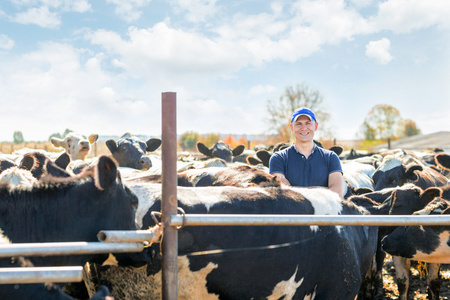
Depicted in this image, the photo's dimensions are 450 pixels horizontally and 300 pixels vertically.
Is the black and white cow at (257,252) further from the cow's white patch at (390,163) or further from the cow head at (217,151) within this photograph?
the cow head at (217,151)

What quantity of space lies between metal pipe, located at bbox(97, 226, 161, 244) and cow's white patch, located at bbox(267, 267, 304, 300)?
1073mm

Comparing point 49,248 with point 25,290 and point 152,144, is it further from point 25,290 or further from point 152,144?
point 152,144

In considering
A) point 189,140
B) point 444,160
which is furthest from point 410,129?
point 444,160

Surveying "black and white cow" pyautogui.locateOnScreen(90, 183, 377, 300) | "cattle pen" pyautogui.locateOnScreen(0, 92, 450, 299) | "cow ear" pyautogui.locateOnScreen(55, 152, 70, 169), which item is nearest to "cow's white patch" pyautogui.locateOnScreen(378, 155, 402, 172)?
"black and white cow" pyautogui.locateOnScreen(90, 183, 377, 300)

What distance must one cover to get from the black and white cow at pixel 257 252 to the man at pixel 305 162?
0.85m

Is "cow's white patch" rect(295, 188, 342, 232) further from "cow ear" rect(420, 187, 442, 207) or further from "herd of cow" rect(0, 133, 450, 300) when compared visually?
"cow ear" rect(420, 187, 442, 207)

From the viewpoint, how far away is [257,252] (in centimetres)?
295

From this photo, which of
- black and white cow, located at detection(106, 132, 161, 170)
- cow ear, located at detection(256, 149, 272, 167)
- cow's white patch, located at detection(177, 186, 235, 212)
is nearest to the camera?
cow's white patch, located at detection(177, 186, 235, 212)

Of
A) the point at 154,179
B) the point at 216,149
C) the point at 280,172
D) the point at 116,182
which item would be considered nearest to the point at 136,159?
the point at 216,149

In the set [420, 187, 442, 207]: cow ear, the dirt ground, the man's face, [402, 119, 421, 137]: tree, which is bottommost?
the dirt ground

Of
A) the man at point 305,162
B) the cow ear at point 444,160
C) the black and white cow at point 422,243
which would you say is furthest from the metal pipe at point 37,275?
the cow ear at point 444,160

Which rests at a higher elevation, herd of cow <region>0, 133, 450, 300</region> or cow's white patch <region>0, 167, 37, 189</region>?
cow's white patch <region>0, 167, 37, 189</region>

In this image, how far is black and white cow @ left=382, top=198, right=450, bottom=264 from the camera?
4383 millimetres

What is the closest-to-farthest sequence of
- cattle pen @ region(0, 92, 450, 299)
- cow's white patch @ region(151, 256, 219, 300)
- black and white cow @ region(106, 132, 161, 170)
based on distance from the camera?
cattle pen @ region(0, 92, 450, 299) → cow's white patch @ region(151, 256, 219, 300) → black and white cow @ region(106, 132, 161, 170)
